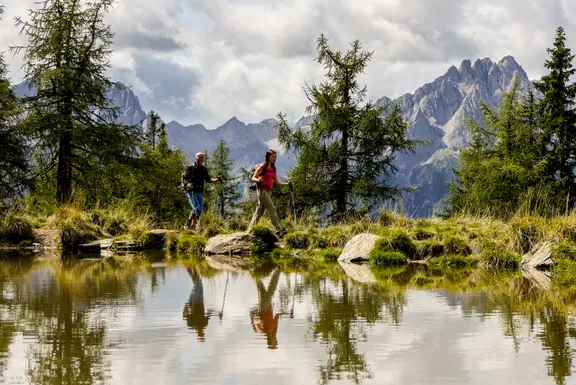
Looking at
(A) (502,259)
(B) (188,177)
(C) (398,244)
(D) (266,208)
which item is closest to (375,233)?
(C) (398,244)

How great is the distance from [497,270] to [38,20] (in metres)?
22.4

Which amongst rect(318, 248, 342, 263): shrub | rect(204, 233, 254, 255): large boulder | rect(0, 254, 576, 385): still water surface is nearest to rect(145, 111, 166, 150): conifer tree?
rect(204, 233, 254, 255): large boulder

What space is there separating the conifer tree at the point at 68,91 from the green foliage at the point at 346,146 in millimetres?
8029

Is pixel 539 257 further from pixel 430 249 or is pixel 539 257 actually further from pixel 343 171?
pixel 343 171

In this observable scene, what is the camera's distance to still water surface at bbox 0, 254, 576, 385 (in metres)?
5.12

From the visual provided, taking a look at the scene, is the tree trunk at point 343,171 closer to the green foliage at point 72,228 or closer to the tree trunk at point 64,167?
Answer: the tree trunk at point 64,167

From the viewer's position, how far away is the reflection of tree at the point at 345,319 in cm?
529

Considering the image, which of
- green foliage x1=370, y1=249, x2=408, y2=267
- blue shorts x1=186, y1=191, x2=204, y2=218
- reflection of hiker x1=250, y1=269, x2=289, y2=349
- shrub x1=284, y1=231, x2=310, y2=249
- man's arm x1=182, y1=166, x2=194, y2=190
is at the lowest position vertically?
reflection of hiker x1=250, y1=269, x2=289, y2=349

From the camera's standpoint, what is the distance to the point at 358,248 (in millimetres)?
15359

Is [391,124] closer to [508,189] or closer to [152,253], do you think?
[508,189]

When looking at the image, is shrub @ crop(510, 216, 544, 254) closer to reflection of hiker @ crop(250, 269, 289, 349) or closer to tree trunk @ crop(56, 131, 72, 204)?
reflection of hiker @ crop(250, 269, 289, 349)

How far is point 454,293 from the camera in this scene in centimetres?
965

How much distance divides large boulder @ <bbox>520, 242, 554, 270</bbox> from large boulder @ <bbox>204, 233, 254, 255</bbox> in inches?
267

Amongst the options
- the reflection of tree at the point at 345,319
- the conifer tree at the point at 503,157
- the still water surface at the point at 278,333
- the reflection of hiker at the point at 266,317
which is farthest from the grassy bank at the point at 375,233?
the conifer tree at the point at 503,157
